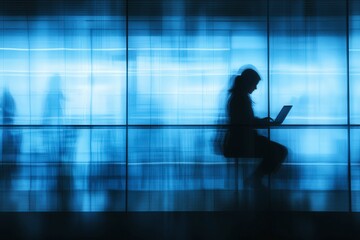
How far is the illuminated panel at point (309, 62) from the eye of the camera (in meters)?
7.50

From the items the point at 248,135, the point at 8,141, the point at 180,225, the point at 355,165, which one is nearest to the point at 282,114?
the point at 248,135

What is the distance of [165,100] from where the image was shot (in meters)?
7.49

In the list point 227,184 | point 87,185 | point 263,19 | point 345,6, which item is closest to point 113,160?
point 87,185

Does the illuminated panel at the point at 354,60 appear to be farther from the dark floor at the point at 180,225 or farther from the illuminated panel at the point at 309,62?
the dark floor at the point at 180,225

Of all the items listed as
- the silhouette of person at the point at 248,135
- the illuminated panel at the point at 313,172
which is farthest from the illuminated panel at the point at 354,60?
the silhouette of person at the point at 248,135

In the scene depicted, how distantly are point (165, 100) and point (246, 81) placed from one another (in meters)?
1.04

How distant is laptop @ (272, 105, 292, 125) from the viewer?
7.44m

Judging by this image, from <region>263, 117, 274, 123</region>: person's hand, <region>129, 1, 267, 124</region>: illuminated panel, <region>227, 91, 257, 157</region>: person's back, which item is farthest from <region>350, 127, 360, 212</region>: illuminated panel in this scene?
<region>129, 1, 267, 124</region>: illuminated panel

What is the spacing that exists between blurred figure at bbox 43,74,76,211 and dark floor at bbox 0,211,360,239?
0.45 m

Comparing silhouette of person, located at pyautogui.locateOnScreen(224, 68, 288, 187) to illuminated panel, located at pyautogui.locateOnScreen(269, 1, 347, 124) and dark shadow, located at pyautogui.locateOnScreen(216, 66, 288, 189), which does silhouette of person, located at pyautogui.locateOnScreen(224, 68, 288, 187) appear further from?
illuminated panel, located at pyautogui.locateOnScreen(269, 1, 347, 124)

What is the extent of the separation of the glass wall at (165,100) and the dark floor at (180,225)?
11cm

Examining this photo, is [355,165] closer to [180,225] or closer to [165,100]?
[180,225]

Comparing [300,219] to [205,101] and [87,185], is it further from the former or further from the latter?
[87,185]

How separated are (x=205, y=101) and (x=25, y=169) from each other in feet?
7.88
